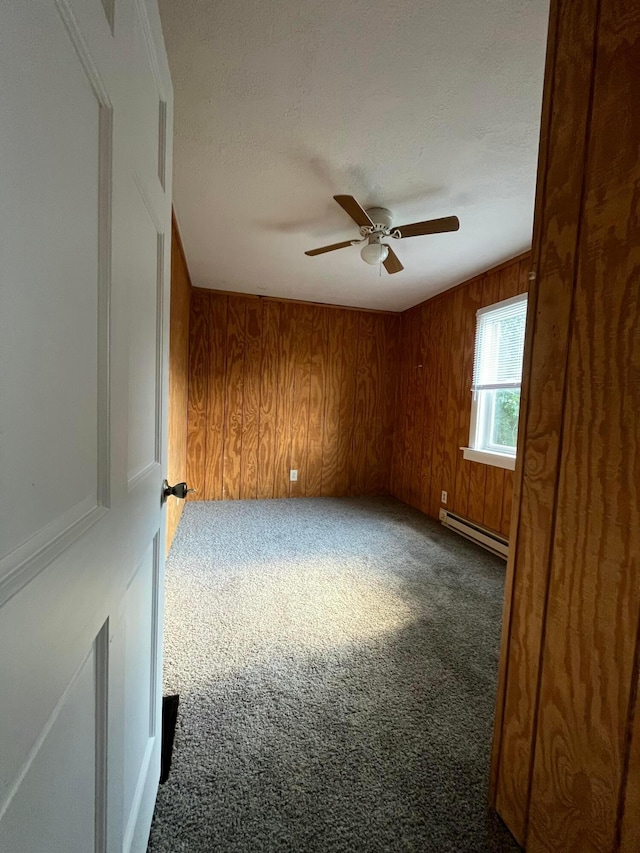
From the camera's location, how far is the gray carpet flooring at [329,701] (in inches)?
38.7

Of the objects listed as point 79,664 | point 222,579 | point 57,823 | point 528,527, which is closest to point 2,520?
point 79,664

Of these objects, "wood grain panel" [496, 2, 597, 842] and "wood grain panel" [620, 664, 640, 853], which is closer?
"wood grain panel" [620, 664, 640, 853]

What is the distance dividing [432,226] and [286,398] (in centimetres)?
259

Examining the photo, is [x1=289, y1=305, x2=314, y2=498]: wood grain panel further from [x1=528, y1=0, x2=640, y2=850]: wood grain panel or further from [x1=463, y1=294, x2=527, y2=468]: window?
[x1=528, y1=0, x2=640, y2=850]: wood grain panel

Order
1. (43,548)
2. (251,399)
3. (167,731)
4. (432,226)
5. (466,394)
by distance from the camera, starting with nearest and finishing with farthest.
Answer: (43,548)
(167,731)
(432,226)
(466,394)
(251,399)

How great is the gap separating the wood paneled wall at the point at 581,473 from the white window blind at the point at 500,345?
6.55ft

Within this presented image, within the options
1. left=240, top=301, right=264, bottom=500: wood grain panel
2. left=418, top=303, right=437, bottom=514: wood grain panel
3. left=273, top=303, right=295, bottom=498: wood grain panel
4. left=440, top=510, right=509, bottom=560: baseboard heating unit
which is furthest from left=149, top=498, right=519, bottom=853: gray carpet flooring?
left=273, top=303, right=295, bottom=498: wood grain panel

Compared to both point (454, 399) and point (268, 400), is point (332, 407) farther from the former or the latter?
point (454, 399)

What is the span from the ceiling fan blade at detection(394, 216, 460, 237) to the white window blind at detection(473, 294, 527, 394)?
42.4 inches

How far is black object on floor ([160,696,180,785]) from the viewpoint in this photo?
3.61ft

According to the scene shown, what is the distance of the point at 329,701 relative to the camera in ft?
4.52

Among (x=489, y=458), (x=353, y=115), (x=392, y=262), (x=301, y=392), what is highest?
(x=353, y=115)

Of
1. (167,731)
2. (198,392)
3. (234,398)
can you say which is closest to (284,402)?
(234,398)

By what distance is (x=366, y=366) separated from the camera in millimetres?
4418
